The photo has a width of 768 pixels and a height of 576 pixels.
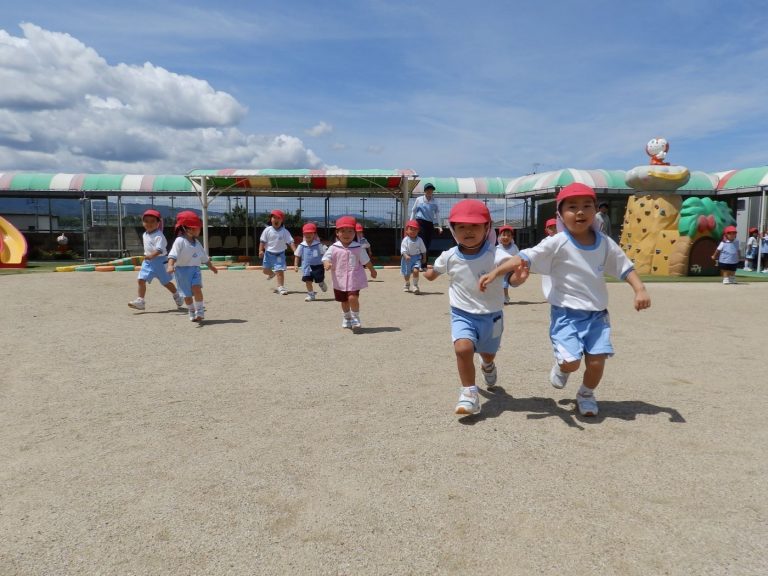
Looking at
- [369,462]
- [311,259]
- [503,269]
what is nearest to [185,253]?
[311,259]

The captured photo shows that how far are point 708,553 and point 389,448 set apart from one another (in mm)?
1660

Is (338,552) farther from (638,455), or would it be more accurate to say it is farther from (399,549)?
(638,455)

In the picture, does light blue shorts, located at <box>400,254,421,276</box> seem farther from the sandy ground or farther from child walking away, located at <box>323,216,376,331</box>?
the sandy ground

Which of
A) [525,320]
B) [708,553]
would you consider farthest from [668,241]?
[708,553]

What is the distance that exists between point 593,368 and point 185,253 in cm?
610

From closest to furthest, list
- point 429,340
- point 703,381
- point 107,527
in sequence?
point 107,527 < point 703,381 < point 429,340

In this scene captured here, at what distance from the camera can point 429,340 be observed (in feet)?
21.9

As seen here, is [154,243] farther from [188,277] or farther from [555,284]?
[555,284]

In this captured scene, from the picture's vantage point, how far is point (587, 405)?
12.6 feet

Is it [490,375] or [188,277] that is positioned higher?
[188,277]

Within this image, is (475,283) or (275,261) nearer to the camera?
(475,283)

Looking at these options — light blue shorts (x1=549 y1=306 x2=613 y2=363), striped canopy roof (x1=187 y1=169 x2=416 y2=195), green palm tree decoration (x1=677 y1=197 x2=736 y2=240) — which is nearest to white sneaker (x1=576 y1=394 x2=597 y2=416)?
light blue shorts (x1=549 y1=306 x2=613 y2=363)

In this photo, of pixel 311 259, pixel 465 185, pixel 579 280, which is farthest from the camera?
pixel 465 185

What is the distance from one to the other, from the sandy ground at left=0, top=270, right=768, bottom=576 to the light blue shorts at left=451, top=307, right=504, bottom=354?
0.47 m
